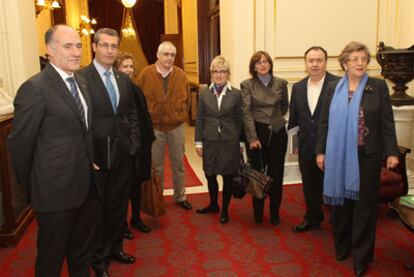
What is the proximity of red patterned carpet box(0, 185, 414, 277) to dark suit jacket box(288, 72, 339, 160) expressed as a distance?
0.72 metres

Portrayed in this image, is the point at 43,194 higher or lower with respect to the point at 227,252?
higher

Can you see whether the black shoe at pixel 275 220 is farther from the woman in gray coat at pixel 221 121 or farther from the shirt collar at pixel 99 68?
the shirt collar at pixel 99 68

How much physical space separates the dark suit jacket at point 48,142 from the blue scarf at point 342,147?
160 cm

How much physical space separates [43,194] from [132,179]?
101 cm

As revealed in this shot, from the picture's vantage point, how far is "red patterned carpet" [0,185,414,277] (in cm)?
279

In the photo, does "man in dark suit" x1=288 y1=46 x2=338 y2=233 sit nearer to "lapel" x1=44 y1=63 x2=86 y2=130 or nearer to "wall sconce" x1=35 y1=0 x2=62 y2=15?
"lapel" x1=44 y1=63 x2=86 y2=130

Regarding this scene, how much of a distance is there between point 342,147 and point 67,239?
176 cm


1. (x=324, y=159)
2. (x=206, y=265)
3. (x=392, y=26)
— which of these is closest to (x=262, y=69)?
(x=324, y=159)

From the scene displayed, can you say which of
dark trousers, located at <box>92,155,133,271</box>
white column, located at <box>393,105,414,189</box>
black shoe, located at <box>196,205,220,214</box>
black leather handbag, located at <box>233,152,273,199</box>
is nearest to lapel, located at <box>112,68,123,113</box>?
dark trousers, located at <box>92,155,133,271</box>

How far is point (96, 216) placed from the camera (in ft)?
7.65

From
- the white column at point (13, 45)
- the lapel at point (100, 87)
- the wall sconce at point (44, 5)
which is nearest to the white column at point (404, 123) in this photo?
the lapel at point (100, 87)

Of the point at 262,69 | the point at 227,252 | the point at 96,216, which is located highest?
the point at 262,69

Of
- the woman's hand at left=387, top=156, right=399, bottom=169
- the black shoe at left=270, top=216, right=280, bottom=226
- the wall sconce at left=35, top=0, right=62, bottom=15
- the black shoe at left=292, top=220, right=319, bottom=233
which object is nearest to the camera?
the woman's hand at left=387, top=156, right=399, bottom=169

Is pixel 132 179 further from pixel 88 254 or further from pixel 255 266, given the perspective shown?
pixel 255 266
